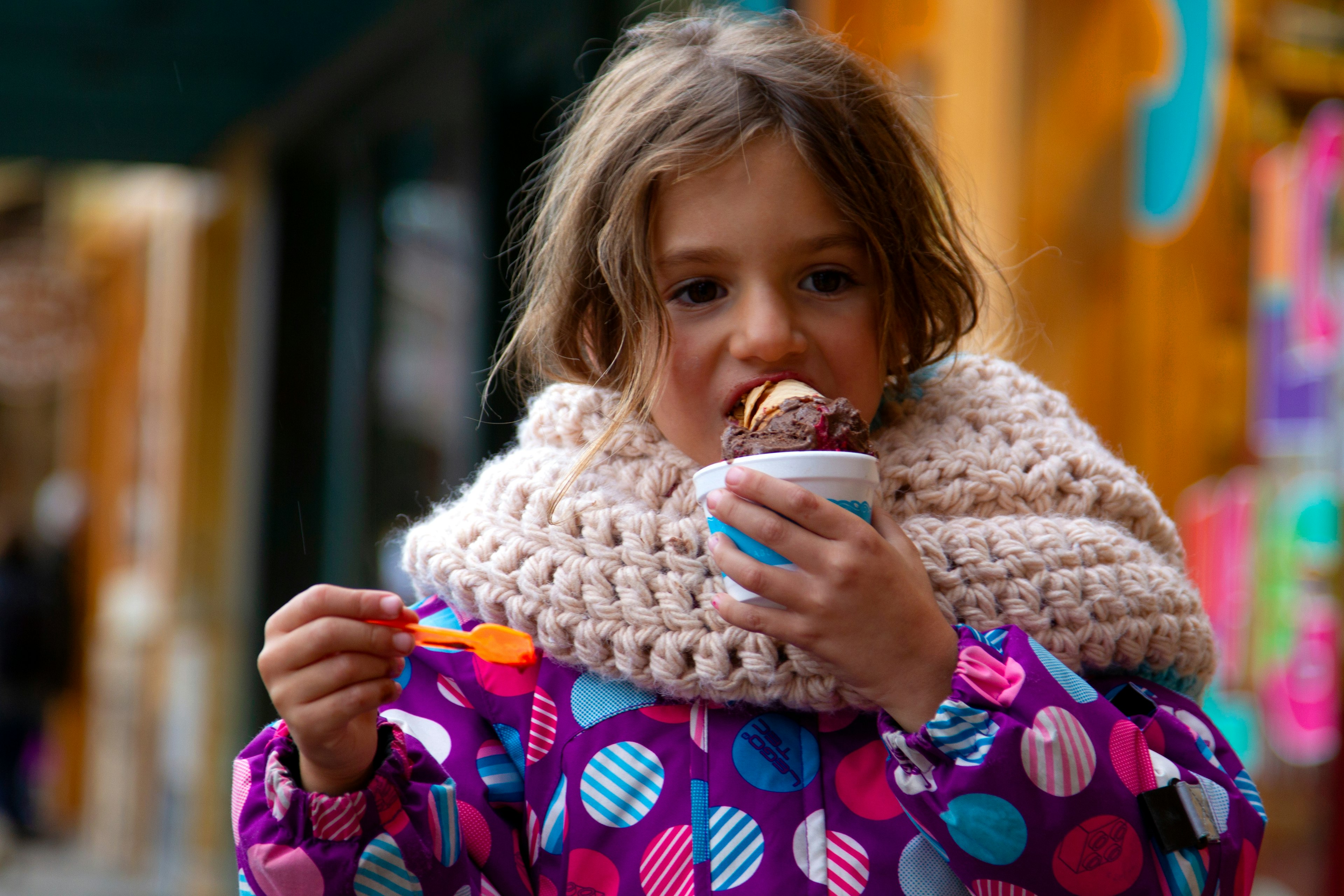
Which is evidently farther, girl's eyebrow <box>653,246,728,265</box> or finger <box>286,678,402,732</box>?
girl's eyebrow <box>653,246,728,265</box>

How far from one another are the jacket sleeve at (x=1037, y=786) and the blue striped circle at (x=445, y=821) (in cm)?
48

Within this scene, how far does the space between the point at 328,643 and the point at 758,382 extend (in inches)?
21.9

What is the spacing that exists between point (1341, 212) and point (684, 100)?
248cm

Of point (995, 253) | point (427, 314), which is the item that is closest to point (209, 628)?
point (427, 314)

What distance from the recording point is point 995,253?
10.5ft

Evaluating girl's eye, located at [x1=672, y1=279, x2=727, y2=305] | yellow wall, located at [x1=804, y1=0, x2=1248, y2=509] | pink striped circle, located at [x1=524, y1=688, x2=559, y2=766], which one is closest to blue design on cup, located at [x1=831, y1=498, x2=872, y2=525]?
girl's eye, located at [x1=672, y1=279, x2=727, y2=305]

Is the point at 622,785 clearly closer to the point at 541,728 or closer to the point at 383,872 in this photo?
the point at 541,728

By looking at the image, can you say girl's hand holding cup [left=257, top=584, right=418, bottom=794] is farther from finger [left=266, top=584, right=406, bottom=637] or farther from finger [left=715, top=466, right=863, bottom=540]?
finger [left=715, top=466, right=863, bottom=540]

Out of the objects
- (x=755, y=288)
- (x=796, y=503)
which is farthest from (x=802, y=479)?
(x=755, y=288)

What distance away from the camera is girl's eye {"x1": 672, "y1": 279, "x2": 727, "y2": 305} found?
1.55 metres

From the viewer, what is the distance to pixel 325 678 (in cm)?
134

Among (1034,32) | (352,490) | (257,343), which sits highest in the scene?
(1034,32)

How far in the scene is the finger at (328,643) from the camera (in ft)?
4.42

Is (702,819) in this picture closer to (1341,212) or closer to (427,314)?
(1341,212)
